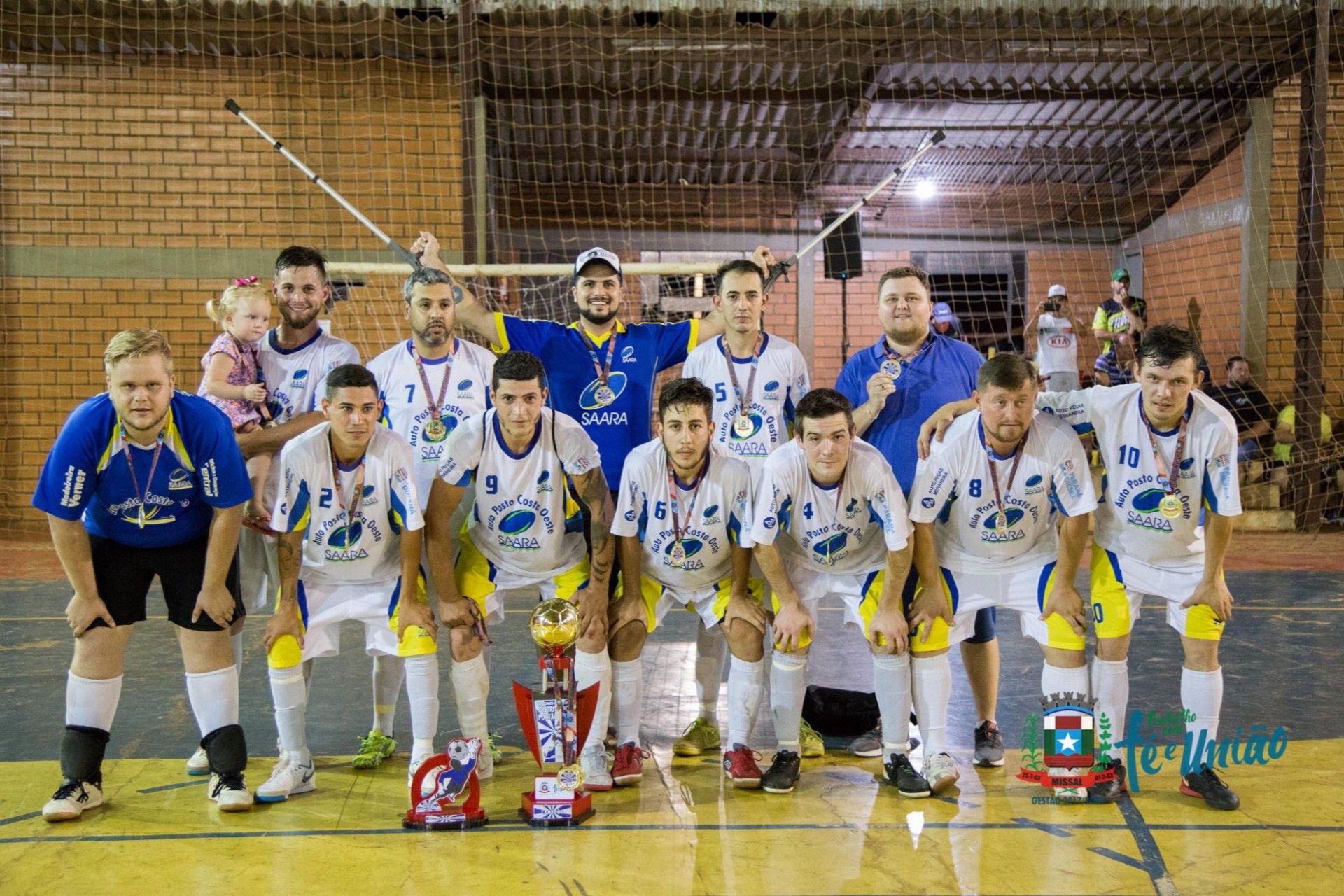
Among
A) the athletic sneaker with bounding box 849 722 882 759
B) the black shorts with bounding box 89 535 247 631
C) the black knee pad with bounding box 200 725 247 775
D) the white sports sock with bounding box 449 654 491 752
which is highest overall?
the black shorts with bounding box 89 535 247 631

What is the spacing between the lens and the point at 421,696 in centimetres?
386

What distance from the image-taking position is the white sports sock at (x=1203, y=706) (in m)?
3.82

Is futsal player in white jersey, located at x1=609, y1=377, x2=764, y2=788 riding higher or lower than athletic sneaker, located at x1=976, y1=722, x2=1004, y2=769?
higher

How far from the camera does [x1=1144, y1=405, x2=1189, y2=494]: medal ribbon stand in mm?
3871

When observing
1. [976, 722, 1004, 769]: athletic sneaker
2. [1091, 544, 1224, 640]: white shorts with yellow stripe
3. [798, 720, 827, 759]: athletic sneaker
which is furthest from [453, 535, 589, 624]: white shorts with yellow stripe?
[1091, 544, 1224, 640]: white shorts with yellow stripe

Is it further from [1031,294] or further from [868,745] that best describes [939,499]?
[1031,294]

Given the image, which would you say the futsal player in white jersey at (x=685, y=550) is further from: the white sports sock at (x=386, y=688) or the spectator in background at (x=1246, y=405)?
the spectator in background at (x=1246, y=405)

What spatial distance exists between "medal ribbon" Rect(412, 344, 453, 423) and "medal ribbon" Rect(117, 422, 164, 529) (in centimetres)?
111

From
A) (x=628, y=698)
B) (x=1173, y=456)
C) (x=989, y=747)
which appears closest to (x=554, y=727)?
(x=628, y=698)


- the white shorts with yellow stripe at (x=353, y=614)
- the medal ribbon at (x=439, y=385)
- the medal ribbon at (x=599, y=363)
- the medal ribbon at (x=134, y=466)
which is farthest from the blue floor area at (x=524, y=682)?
the medal ribbon at (x=599, y=363)

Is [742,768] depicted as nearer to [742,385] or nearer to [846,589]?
[846,589]

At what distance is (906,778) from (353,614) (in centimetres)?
213

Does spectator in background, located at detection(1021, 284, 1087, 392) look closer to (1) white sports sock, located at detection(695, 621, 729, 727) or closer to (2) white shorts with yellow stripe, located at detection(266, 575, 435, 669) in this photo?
(1) white sports sock, located at detection(695, 621, 729, 727)

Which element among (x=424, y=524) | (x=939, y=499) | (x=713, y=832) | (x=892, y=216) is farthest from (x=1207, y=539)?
(x=892, y=216)
